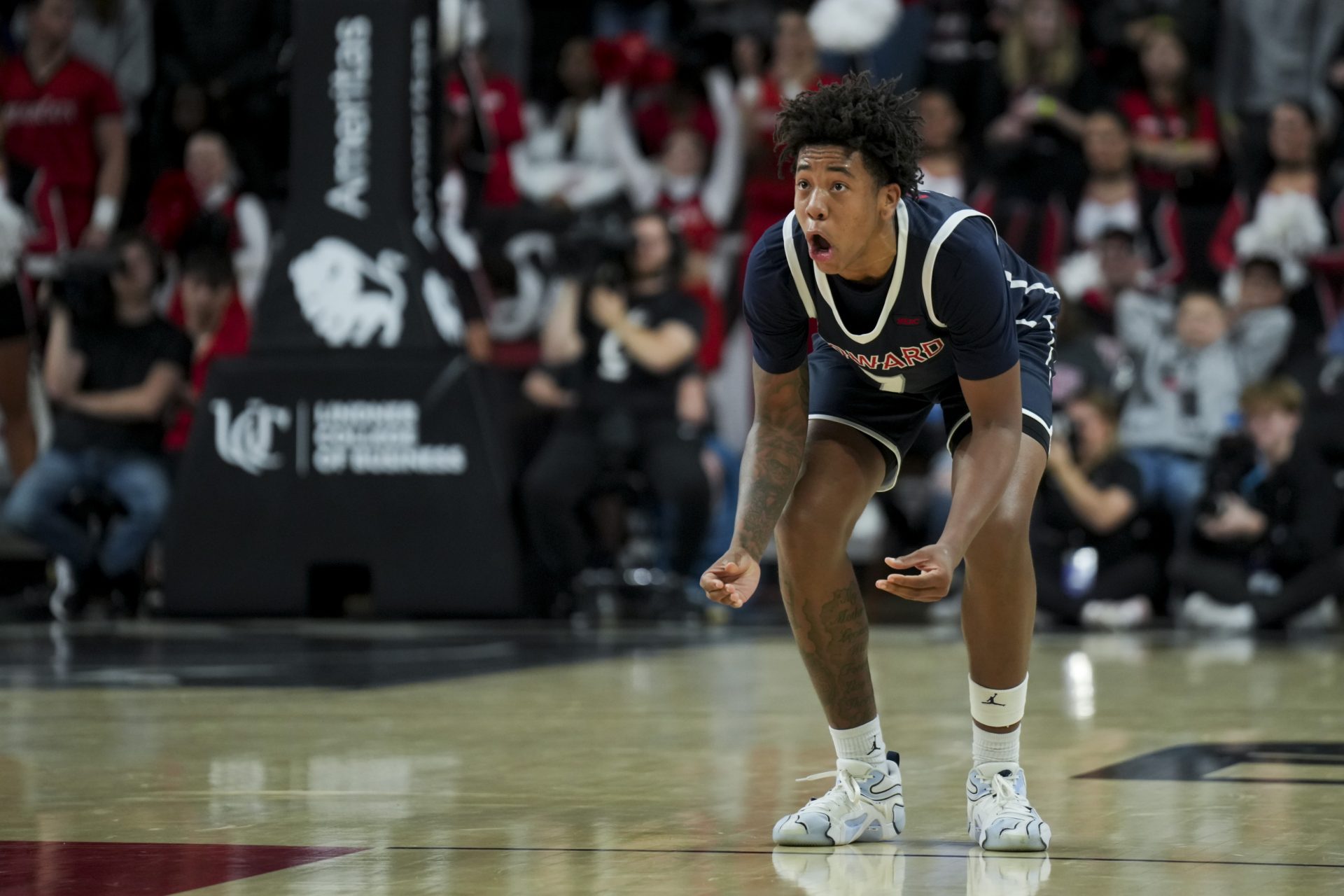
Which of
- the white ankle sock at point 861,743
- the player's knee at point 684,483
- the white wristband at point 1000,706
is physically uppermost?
the player's knee at point 684,483

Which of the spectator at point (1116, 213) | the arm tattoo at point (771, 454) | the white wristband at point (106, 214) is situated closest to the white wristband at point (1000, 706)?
the arm tattoo at point (771, 454)

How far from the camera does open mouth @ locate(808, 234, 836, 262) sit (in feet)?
11.3

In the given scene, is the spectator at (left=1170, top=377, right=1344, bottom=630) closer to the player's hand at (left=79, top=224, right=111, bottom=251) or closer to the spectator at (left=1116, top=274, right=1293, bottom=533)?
the spectator at (left=1116, top=274, right=1293, bottom=533)

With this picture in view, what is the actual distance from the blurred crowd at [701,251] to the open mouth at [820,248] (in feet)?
20.0

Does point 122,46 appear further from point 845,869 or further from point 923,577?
point 923,577

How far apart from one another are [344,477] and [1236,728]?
519 cm

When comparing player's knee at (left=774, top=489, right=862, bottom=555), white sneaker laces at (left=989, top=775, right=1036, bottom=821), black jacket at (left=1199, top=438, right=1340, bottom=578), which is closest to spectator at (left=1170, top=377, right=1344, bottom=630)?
black jacket at (left=1199, top=438, right=1340, bottom=578)

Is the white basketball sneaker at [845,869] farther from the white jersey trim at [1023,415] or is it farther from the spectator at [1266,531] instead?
the spectator at [1266,531]

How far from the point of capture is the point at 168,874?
3234 mm

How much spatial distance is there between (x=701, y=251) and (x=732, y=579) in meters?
7.63

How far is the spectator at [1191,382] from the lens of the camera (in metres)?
9.99

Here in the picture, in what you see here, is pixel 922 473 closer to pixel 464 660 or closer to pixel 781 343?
pixel 464 660

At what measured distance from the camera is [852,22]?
11211mm

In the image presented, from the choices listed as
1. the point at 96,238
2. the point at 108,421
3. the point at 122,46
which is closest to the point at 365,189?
the point at 108,421
